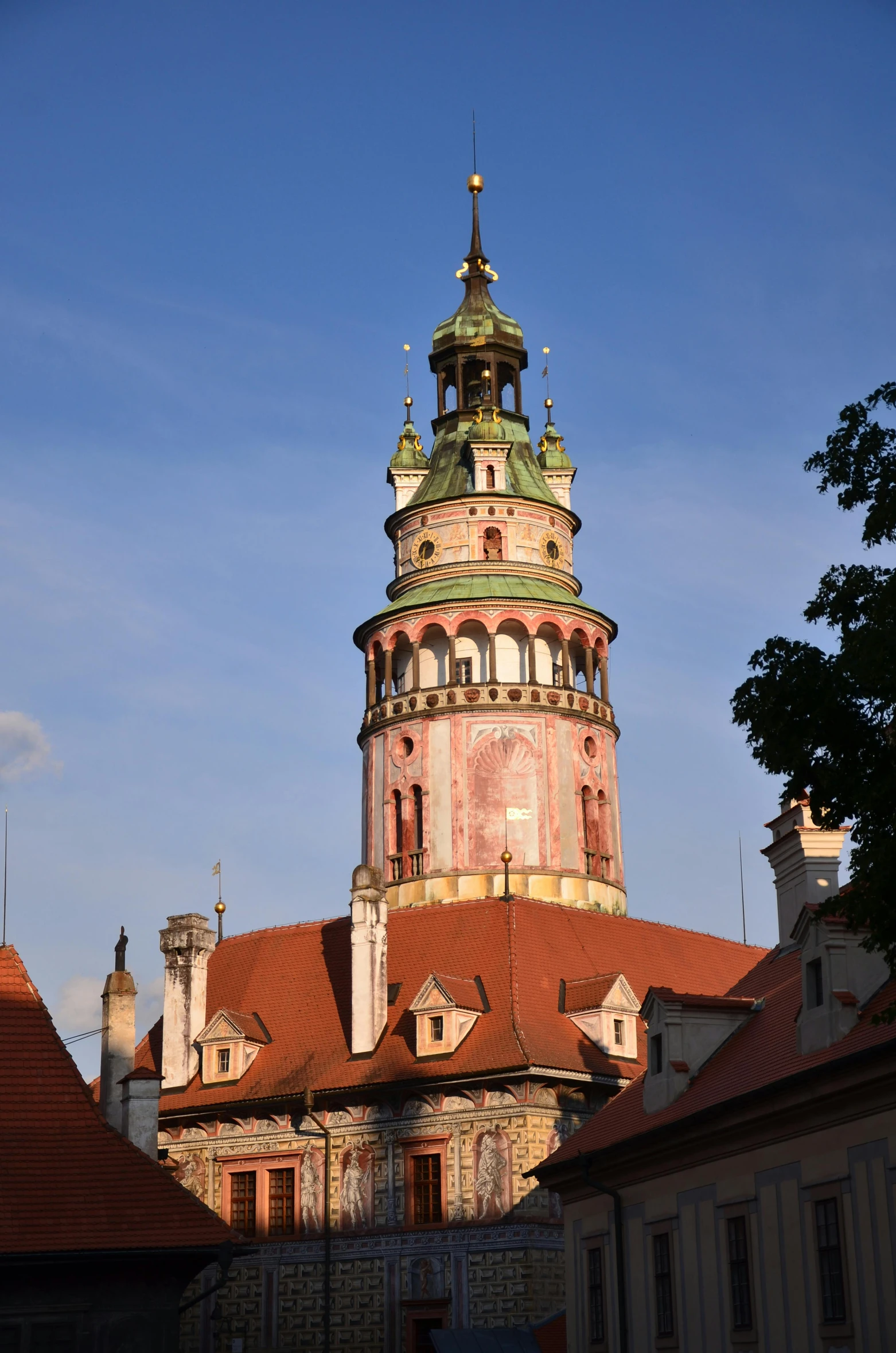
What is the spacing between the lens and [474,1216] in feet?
121

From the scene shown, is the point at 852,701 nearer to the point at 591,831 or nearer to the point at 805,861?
the point at 805,861

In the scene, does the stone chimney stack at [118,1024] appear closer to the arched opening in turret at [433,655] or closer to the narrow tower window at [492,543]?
the arched opening in turret at [433,655]

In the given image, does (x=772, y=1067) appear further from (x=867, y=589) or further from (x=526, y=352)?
(x=526, y=352)

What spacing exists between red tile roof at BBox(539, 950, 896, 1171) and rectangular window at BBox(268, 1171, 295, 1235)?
11099 millimetres

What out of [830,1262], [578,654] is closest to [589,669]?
[578,654]

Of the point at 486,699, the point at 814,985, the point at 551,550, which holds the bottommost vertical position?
the point at 814,985

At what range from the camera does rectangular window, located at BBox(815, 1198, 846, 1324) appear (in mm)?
20969

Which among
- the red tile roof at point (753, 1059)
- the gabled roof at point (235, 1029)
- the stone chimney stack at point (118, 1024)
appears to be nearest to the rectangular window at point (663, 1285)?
the red tile roof at point (753, 1059)

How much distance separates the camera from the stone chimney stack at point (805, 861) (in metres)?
28.5

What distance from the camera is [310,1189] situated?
39219 millimetres

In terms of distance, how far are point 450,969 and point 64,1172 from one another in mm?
→ 17156

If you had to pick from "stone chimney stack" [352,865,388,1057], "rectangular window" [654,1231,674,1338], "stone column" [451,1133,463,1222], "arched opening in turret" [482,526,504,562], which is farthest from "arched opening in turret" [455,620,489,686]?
"rectangular window" [654,1231,674,1338]

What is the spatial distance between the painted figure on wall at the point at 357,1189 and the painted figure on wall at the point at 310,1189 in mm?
603

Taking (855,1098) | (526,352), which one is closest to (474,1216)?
(855,1098)
